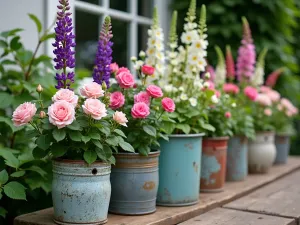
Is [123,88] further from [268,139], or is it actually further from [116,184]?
[268,139]

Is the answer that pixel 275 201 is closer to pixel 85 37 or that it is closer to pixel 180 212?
pixel 180 212

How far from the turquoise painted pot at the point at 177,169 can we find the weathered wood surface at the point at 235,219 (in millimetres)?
139

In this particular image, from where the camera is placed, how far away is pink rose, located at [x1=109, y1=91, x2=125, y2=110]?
1985 millimetres

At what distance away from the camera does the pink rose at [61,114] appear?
5.41 ft

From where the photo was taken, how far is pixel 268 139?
127 inches

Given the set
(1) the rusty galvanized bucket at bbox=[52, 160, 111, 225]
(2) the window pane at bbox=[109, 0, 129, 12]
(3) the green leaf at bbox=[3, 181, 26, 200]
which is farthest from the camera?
(2) the window pane at bbox=[109, 0, 129, 12]

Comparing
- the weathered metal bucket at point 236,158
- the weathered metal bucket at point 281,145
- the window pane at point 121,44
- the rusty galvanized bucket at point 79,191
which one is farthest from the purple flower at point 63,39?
the weathered metal bucket at point 281,145

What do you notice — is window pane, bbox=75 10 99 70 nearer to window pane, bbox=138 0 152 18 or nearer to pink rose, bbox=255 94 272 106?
window pane, bbox=138 0 152 18

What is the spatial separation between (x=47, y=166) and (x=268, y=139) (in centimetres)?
157

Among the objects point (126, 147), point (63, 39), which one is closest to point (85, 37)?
point (63, 39)

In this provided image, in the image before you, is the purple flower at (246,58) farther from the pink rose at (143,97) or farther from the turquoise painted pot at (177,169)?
the pink rose at (143,97)

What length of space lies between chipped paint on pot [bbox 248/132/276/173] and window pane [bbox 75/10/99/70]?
1.31 m

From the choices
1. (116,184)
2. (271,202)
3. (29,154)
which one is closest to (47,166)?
(29,154)

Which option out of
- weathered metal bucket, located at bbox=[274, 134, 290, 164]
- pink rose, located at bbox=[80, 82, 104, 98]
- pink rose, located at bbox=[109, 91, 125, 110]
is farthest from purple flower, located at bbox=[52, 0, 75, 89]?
weathered metal bucket, located at bbox=[274, 134, 290, 164]
